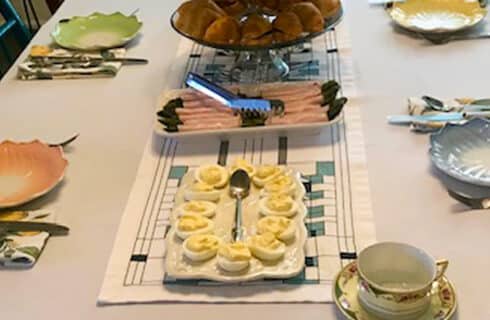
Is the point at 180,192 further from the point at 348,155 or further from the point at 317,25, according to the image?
the point at 317,25

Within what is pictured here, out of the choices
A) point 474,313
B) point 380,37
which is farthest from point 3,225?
point 380,37

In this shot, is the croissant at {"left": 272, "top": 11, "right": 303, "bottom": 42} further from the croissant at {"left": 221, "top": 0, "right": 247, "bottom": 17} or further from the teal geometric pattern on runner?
the teal geometric pattern on runner

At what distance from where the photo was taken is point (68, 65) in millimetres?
1477

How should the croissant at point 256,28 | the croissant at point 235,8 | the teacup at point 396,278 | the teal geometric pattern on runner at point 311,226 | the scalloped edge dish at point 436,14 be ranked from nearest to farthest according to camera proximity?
the teacup at point 396,278
the teal geometric pattern on runner at point 311,226
the croissant at point 256,28
the croissant at point 235,8
the scalloped edge dish at point 436,14

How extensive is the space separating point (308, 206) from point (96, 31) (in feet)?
2.65

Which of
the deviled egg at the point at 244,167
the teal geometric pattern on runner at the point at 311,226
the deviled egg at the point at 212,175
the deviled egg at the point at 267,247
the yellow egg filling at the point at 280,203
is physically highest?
the deviled egg at the point at 267,247

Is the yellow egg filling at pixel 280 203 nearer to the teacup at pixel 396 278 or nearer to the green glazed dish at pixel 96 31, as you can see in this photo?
the teacup at pixel 396 278

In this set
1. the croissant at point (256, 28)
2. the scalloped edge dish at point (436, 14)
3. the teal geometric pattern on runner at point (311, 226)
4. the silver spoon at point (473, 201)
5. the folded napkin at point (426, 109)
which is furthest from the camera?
the scalloped edge dish at point (436, 14)

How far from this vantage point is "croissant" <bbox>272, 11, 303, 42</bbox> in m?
1.28

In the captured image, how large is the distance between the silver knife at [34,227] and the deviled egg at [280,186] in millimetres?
280

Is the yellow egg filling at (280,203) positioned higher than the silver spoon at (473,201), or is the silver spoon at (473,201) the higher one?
the yellow egg filling at (280,203)

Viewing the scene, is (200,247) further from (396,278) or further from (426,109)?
(426,109)

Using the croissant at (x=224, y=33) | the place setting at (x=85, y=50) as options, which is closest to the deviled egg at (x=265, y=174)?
the croissant at (x=224, y=33)

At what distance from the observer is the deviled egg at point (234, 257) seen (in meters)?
0.86
